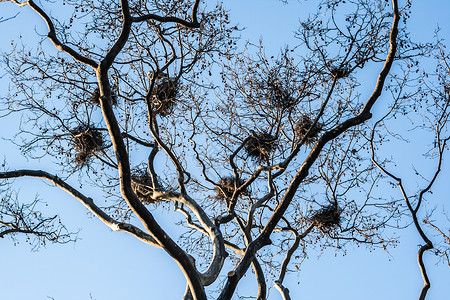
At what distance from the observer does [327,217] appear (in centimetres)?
1044

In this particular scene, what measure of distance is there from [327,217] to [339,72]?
7.90 feet

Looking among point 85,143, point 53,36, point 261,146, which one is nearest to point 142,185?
point 85,143

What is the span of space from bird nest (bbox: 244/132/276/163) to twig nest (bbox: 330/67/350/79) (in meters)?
1.36

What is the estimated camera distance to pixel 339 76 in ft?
31.3

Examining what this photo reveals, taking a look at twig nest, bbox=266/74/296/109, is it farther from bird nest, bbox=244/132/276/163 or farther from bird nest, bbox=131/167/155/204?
bird nest, bbox=131/167/155/204

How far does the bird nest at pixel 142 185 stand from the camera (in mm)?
9898

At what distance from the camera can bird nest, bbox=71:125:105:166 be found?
985cm

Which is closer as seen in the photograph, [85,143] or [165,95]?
[165,95]

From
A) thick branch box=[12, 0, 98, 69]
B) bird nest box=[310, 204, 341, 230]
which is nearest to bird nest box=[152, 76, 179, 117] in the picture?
thick branch box=[12, 0, 98, 69]

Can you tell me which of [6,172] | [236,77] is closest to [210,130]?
[236,77]

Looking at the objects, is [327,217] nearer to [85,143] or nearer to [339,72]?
[339,72]

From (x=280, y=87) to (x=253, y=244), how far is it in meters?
2.48

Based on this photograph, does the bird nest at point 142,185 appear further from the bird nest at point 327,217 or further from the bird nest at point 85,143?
the bird nest at point 327,217

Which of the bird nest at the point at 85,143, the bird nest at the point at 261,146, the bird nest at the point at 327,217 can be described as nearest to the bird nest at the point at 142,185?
the bird nest at the point at 85,143
